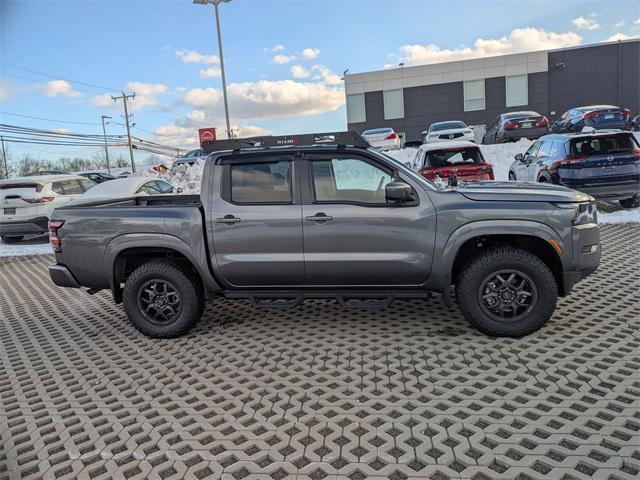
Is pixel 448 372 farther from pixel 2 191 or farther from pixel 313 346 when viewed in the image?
pixel 2 191

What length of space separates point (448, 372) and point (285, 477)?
1751 millimetres

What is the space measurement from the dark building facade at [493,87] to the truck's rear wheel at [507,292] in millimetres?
35547

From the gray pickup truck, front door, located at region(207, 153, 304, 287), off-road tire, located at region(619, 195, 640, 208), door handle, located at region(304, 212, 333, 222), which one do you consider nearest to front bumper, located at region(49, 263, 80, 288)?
the gray pickup truck

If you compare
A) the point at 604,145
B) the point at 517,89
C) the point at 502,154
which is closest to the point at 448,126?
the point at 502,154

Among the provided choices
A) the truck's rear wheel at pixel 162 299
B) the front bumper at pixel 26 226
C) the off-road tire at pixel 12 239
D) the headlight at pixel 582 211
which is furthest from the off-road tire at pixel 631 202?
the off-road tire at pixel 12 239

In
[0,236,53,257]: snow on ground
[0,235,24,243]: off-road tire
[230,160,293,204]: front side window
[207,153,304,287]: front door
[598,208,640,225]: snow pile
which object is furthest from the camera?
[0,235,24,243]: off-road tire

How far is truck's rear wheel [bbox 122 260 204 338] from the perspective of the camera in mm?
5152

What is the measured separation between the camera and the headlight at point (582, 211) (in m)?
4.58

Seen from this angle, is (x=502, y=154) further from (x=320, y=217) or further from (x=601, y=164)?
(x=320, y=217)

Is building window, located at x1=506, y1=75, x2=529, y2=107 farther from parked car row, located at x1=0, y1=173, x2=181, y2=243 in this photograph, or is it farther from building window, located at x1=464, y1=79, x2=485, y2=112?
parked car row, located at x1=0, y1=173, x2=181, y2=243

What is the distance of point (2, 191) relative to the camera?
40.2ft

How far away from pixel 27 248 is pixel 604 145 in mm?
12898

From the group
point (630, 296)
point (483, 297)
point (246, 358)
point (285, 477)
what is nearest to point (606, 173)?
point (630, 296)

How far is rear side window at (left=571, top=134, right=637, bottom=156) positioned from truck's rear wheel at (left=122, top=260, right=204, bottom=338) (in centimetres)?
808
